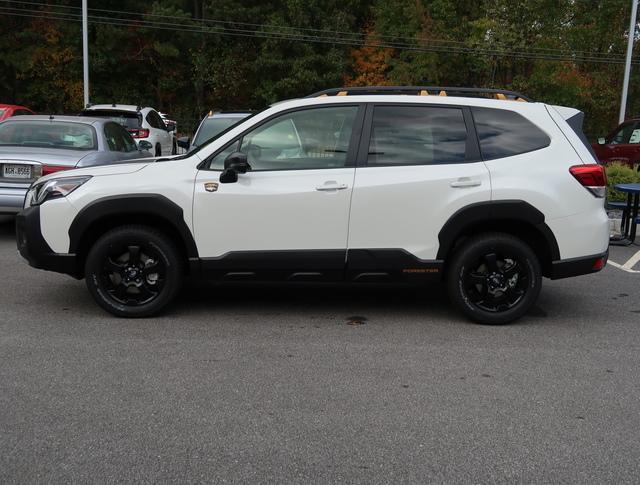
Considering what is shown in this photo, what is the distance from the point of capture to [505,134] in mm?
5672

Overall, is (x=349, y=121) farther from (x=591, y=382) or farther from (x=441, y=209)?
(x=591, y=382)

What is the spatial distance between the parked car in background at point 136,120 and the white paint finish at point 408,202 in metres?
10.8

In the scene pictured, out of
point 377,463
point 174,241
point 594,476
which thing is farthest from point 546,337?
point 174,241

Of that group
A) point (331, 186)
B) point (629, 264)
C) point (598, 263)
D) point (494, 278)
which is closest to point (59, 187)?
point (331, 186)

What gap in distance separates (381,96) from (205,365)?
2.69 metres

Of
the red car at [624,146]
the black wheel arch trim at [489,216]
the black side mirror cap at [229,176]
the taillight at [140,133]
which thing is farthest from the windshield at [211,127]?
the red car at [624,146]

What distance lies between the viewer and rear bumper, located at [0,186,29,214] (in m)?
8.32

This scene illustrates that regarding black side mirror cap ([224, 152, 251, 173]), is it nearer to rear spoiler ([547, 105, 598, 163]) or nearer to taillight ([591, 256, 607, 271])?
rear spoiler ([547, 105, 598, 163])

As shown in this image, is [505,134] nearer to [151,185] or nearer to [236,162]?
[236,162]

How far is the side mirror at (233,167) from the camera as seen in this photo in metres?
5.31

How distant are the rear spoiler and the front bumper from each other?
13.8 feet

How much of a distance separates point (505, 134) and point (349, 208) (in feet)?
4.84

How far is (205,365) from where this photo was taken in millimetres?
4617

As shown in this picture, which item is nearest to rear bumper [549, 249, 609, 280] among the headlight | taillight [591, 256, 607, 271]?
taillight [591, 256, 607, 271]
